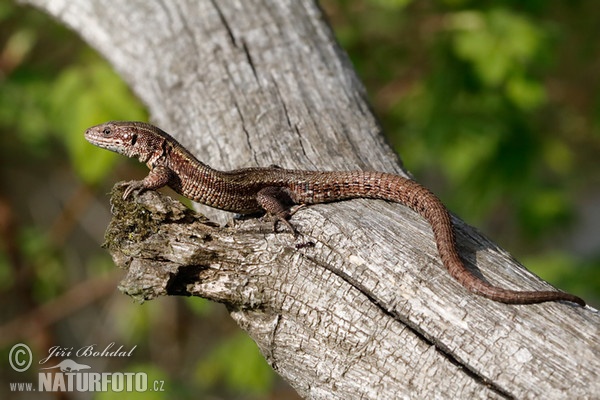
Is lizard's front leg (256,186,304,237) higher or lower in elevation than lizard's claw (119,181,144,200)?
higher

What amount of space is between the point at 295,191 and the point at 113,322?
6863mm

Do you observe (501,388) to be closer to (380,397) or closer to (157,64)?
(380,397)

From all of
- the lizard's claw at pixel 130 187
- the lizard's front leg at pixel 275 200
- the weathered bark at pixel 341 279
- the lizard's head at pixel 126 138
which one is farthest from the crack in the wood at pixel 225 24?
the lizard's claw at pixel 130 187

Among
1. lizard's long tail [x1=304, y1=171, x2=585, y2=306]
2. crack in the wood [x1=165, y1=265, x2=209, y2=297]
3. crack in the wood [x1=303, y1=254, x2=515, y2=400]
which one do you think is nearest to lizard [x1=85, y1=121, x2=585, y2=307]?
lizard's long tail [x1=304, y1=171, x2=585, y2=306]

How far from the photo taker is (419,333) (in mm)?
2611

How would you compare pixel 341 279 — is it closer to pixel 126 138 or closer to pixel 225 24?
pixel 126 138

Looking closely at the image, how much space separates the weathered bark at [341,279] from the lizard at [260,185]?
0.09m

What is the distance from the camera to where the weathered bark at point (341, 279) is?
2490 millimetres

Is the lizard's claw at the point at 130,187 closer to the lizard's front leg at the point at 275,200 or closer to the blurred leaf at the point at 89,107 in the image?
the lizard's front leg at the point at 275,200

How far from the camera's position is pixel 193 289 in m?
3.03

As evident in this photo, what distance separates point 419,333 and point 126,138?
2587 millimetres

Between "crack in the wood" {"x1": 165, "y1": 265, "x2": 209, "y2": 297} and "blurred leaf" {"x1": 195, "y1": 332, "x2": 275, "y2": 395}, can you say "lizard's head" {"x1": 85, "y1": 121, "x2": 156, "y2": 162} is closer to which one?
"crack in the wood" {"x1": 165, "y1": 265, "x2": 209, "y2": 297}

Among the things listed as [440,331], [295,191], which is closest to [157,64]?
[295,191]

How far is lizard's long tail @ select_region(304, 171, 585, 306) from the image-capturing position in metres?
2.64
